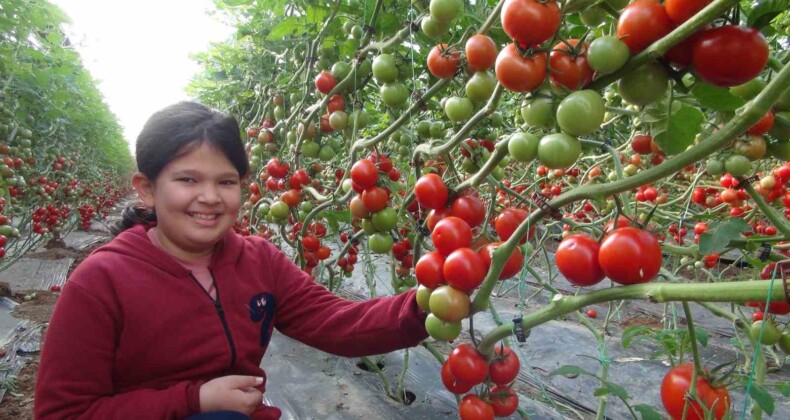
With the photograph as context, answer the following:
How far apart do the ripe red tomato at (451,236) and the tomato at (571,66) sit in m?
0.27

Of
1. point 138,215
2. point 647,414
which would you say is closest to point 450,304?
point 647,414

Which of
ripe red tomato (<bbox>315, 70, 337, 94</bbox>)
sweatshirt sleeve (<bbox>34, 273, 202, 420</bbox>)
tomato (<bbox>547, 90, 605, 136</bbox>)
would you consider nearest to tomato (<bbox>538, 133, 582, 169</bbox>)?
tomato (<bbox>547, 90, 605, 136</bbox>)

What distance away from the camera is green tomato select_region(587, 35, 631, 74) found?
47cm

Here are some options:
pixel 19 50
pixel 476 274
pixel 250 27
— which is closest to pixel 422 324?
pixel 476 274

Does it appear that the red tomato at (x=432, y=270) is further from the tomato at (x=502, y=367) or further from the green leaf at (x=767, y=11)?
the green leaf at (x=767, y=11)

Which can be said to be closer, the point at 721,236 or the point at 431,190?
the point at 721,236

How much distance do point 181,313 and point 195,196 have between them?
263mm

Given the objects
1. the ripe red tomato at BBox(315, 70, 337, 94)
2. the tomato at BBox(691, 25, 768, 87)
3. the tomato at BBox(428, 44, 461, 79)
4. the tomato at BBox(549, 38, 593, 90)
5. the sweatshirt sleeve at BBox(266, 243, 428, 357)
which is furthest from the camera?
the ripe red tomato at BBox(315, 70, 337, 94)

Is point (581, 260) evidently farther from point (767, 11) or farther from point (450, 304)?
point (767, 11)

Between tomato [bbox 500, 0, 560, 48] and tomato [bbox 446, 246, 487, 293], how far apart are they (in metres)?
0.31

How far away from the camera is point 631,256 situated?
1.76ft

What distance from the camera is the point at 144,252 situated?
105 centimetres

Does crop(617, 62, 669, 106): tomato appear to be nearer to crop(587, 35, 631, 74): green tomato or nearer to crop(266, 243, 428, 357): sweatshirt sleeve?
crop(587, 35, 631, 74): green tomato

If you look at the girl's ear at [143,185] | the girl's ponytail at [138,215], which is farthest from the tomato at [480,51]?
the girl's ponytail at [138,215]
